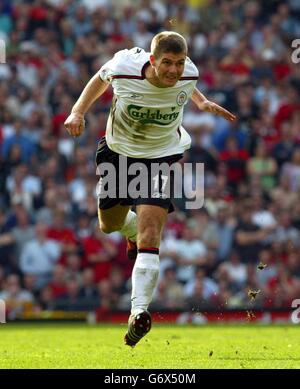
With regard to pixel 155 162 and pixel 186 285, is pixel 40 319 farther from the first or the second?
pixel 155 162

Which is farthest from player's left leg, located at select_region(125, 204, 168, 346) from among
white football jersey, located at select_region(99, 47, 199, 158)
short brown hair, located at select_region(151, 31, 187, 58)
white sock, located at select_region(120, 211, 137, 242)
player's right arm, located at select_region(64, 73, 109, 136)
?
white sock, located at select_region(120, 211, 137, 242)

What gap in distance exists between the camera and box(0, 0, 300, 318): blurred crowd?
16.3m

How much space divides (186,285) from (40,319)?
7.15 ft

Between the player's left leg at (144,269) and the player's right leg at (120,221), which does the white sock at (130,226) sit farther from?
the player's left leg at (144,269)

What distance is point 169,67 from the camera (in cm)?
897

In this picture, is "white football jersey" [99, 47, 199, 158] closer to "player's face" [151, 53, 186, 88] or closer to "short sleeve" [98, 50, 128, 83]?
"short sleeve" [98, 50, 128, 83]

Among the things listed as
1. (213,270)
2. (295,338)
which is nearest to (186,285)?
(213,270)

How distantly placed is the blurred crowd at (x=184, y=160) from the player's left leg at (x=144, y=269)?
614 cm

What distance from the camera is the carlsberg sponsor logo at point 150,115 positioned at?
955cm

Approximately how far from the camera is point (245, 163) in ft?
60.4

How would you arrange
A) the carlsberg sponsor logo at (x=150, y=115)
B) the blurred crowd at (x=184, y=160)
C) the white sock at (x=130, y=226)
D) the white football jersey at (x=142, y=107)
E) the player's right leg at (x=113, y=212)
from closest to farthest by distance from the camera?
the white football jersey at (x=142, y=107) → the carlsberg sponsor logo at (x=150, y=115) → the player's right leg at (x=113, y=212) → the white sock at (x=130, y=226) → the blurred crowd at (x=184, y=160)

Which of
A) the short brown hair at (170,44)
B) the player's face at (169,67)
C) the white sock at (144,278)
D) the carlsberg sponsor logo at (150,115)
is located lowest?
the white sock at (144,278)

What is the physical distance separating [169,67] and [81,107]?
0.88 m

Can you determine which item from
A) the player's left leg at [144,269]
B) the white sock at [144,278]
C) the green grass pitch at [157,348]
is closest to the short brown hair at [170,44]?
the player's left leg at [144,269]
